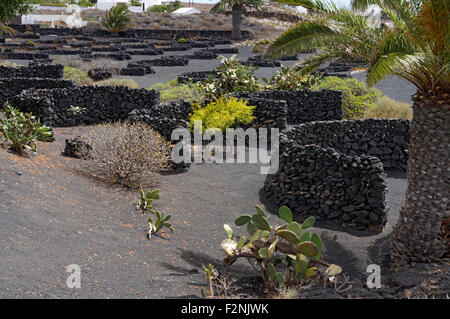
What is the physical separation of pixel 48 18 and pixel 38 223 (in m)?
66.1

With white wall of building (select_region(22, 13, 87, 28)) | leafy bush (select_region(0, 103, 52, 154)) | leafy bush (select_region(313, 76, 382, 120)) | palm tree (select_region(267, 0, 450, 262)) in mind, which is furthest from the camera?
white wall of building (select_region(22, 13, 87, 28))

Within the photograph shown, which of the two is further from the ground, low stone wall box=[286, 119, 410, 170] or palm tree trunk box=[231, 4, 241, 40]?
palm tree trunk box=[231, 4, 241, 40]

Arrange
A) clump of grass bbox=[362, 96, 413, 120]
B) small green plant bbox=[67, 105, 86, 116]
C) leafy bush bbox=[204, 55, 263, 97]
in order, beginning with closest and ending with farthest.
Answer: small green plant bbox=[67, 105, 86, 116]
clump of grass bbox=[362, 96, 413, 120]
leafy bush bbox=[204, 55, 263, 97]

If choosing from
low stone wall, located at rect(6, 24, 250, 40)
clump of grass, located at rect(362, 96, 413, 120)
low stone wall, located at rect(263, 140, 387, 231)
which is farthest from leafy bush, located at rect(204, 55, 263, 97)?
low stone wall, located at rect(6, 24, 250, 40)

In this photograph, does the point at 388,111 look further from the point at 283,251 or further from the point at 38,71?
the point at 38,71

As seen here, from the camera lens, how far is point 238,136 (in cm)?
1478

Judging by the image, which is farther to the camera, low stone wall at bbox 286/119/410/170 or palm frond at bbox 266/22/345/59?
low stone wall at bbox 286/119/410/170

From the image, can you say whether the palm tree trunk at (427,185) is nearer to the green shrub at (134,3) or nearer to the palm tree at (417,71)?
the palm tree at (417,71)

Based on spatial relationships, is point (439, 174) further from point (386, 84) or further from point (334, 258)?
point (386, 84)

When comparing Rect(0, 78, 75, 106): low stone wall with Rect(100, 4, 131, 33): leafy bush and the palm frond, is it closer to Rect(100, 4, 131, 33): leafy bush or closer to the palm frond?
the palm frond

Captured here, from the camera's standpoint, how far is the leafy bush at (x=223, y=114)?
14.5m

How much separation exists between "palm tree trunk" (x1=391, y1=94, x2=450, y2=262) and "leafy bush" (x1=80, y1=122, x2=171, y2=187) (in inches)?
201

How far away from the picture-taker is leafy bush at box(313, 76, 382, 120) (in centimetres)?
1852

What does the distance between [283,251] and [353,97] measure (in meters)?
13.3
